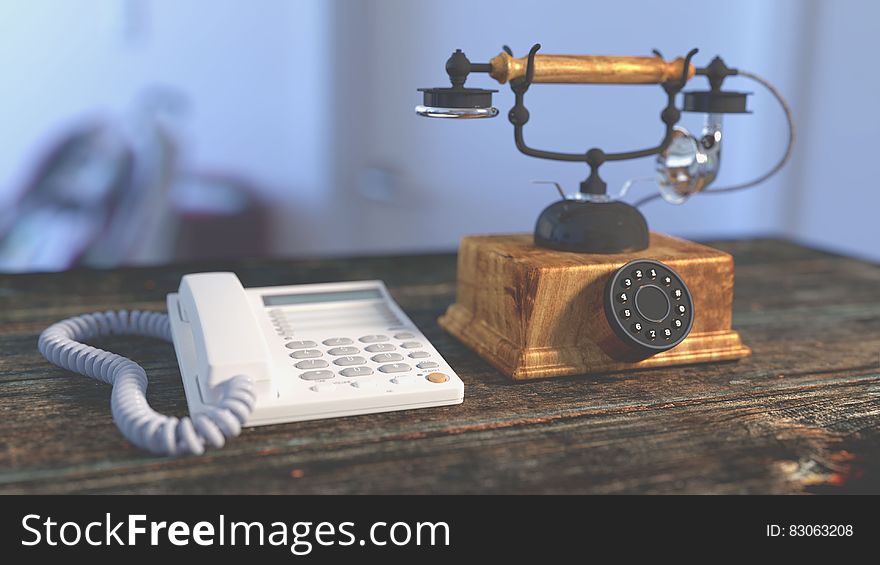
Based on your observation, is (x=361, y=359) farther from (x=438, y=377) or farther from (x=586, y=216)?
(x=586, y=216)

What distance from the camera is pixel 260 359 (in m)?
0.69

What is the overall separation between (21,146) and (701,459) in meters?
3.08

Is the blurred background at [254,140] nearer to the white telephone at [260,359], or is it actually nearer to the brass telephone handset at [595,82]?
the brass telephone handset at [595,82]

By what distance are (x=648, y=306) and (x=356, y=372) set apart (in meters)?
0.29

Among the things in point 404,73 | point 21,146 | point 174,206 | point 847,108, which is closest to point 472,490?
point 847,108

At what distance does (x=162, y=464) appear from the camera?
0.62m

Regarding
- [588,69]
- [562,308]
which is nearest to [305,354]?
[562,308]

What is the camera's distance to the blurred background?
2734 mm

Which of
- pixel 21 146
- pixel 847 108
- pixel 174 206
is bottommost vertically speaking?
pixel 174 206

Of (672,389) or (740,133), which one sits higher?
(740,133)
